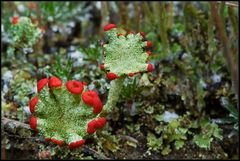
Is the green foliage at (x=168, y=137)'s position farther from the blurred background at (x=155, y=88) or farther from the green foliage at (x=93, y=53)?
the green foliage at (x=93, y=53)

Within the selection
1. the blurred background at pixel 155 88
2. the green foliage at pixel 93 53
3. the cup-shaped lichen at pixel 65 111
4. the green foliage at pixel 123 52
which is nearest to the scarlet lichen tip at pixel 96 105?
the cup-shaped lichen at pixel 65 111

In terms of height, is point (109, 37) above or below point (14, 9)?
below

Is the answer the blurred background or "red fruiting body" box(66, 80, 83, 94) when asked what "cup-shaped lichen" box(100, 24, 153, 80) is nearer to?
"red fruiting body" box(66, 80, 83, 94)

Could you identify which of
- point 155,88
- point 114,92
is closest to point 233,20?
point 155,88

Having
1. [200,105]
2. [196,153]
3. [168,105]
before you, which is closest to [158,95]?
[168,105]

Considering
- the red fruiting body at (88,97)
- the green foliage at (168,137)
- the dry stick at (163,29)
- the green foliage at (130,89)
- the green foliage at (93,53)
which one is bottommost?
the green foliage at (168,137)

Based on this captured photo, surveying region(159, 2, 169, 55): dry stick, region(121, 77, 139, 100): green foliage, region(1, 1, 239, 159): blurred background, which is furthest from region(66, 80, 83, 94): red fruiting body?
region(159, 2, 169, 55): dry stick

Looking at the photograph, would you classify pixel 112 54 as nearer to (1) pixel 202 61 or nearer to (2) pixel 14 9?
(1) pixel 202 61
